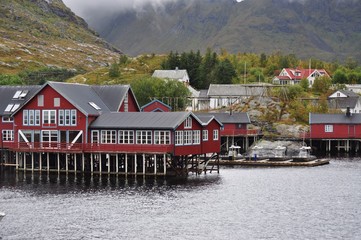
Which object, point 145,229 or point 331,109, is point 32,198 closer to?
point 145,229

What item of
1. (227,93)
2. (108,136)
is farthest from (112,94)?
(227,93)

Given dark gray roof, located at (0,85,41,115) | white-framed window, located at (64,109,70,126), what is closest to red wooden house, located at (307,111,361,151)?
dark gray roof, located at (0,85,41,115)

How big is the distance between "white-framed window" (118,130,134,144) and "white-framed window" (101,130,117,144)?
Answer: 850 millimetres

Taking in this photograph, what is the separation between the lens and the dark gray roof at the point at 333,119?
392 feet

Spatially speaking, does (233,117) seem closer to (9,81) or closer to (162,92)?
(162,92)

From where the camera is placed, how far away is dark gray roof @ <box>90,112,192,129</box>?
75.4 meters

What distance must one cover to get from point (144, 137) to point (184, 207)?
19.8m

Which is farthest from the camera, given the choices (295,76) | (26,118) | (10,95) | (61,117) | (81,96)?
(295,76)

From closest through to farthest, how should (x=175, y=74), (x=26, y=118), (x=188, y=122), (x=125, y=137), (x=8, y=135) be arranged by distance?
(x=188, y=122), (x=125, y=137), (x=26, y=118), (x=8, y=135), (x=175, y=74)

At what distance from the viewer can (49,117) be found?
82.3 meters

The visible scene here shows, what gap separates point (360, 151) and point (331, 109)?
2165 cm

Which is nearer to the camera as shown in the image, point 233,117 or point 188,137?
point 188,137

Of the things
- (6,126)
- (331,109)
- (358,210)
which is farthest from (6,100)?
(331,109)

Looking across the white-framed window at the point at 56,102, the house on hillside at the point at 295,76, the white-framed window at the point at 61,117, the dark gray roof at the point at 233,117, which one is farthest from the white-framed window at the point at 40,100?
the house on hillside at the point at 295,76
